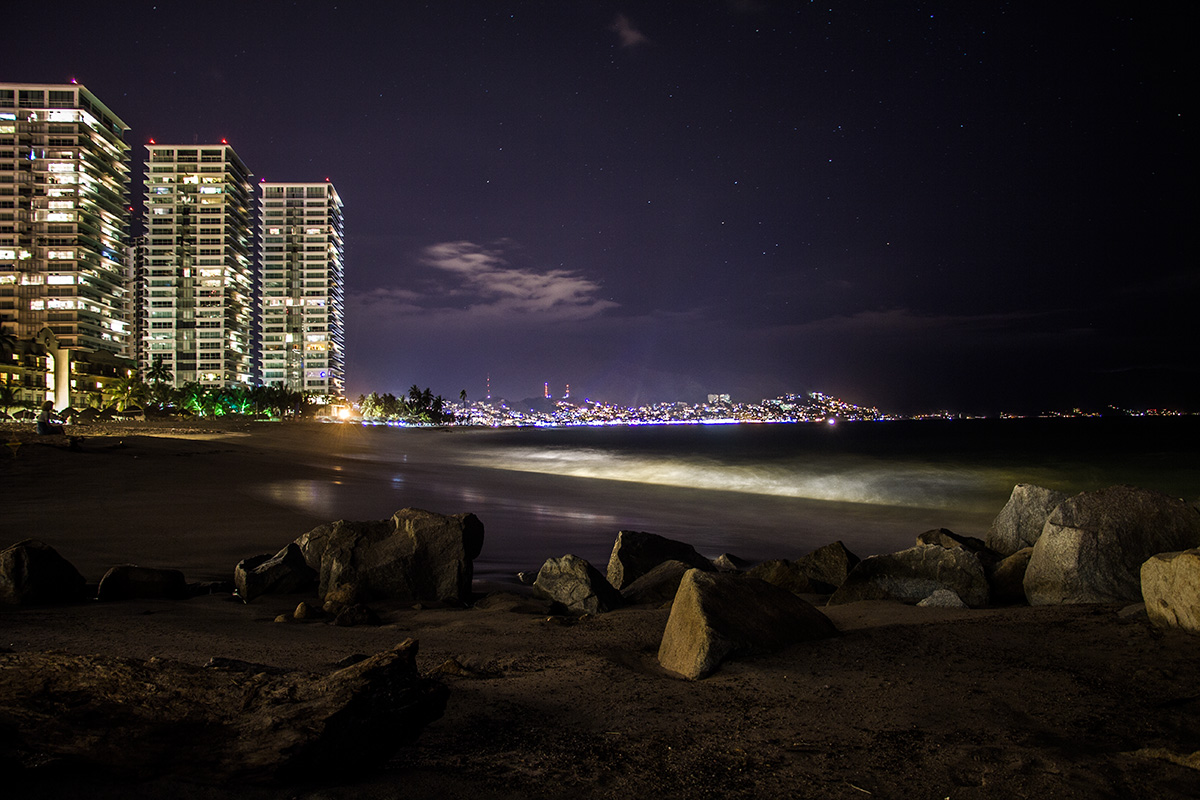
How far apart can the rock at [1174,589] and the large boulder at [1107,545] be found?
1.49 meters

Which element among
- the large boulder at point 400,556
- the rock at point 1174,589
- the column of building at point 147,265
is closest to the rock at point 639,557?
the large boulder at point 400,556

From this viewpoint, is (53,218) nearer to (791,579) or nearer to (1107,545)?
(791,579)

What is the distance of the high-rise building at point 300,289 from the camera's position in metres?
180

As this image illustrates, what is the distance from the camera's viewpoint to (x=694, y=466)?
43.0m

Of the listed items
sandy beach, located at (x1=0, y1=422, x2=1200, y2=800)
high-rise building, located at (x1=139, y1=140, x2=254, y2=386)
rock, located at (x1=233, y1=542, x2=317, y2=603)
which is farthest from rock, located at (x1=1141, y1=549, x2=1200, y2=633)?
high-rise building, located at (x1=139, y1=140, x2=254, y2=386)

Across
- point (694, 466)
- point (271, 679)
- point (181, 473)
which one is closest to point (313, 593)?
point (271, 679)

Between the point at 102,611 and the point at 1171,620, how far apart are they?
9114mm

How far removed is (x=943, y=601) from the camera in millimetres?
6711

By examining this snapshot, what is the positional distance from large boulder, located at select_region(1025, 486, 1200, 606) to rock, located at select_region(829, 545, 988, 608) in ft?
1.96

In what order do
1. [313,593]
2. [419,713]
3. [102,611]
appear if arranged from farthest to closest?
[313,593], [102,611], [419,713]

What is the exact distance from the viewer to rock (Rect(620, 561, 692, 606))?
815cm

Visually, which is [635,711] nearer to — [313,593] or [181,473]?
[313,593]

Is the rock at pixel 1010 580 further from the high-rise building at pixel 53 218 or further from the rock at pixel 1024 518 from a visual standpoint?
the high-rise building at pixel 53 218

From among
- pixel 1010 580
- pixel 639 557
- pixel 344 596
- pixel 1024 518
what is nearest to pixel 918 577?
pixel 1010 580
